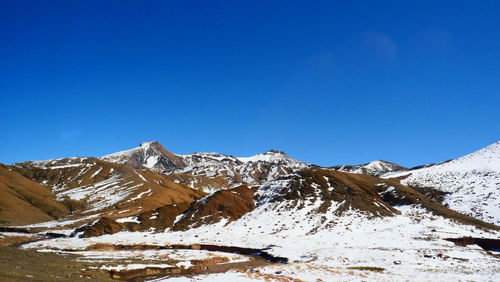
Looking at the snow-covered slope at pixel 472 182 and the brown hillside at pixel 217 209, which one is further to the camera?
the snow-covered slope at pixel 472 182

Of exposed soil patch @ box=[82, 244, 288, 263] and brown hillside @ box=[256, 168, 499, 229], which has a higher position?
brown hillside @ box=[256, 168, 499, 229]

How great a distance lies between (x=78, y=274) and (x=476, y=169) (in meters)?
141

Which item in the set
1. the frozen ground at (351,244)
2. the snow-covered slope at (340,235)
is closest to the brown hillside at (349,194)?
the snow-covered slope at (340,235)

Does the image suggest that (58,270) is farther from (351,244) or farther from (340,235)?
(340,235)

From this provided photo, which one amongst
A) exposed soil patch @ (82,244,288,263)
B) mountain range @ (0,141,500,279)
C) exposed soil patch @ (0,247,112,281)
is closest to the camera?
exposed soil patch @ (0,247,112,281)

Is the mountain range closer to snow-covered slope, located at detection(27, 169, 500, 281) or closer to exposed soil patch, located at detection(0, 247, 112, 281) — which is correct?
snow-covered slope, located at detection(27, 169, 500, 281)

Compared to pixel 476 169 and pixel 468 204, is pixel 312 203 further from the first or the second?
pixel 476 169

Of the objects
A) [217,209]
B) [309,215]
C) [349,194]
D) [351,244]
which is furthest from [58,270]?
[349,194]

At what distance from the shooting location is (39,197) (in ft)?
527

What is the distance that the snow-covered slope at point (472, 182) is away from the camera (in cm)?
9669

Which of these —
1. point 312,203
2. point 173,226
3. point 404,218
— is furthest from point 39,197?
point 404,218

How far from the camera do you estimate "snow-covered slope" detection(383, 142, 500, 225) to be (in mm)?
96688

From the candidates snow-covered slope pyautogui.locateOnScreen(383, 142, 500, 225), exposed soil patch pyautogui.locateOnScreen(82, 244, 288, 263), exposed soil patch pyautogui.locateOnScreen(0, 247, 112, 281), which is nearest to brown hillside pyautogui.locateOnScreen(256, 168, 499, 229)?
snow-covered slope pyautogui.locateOnScreen(383, 142, 500, 225)

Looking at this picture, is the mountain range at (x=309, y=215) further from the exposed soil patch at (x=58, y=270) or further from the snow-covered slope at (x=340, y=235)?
the exposed soil patch at (x=58, y=270)
